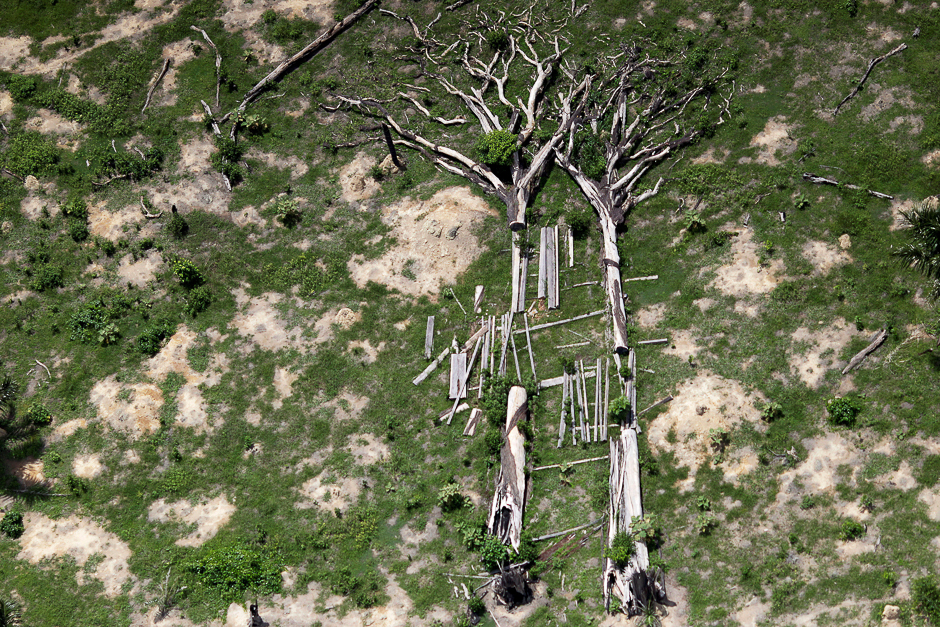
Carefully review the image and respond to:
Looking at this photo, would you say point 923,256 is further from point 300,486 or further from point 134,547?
point 134,547

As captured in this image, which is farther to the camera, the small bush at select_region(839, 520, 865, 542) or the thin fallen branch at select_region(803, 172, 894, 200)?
the thin fallen branch at select_region(803, 172, 894, 200)

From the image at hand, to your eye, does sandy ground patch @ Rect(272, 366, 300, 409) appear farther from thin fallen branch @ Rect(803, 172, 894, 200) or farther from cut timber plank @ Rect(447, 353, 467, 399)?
thin fallen branch @ Rect(803, 172, 894, 200)

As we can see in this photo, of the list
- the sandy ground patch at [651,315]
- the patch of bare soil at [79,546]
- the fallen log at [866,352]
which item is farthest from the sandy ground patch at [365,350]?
the fallen log at [866,352]

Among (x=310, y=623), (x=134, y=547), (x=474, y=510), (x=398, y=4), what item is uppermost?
(x=398, y=4)

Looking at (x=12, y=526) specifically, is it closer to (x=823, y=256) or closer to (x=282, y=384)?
(x=282, y=384)

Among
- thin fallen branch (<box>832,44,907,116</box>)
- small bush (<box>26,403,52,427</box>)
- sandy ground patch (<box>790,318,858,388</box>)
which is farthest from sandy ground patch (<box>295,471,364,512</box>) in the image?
thin fallen branch (<box>832,44,907,116</box>)

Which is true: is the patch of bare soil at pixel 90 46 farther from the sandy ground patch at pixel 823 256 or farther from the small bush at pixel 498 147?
the sandy ground patch at pixel 823 256

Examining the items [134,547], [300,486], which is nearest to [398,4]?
[300,486]
